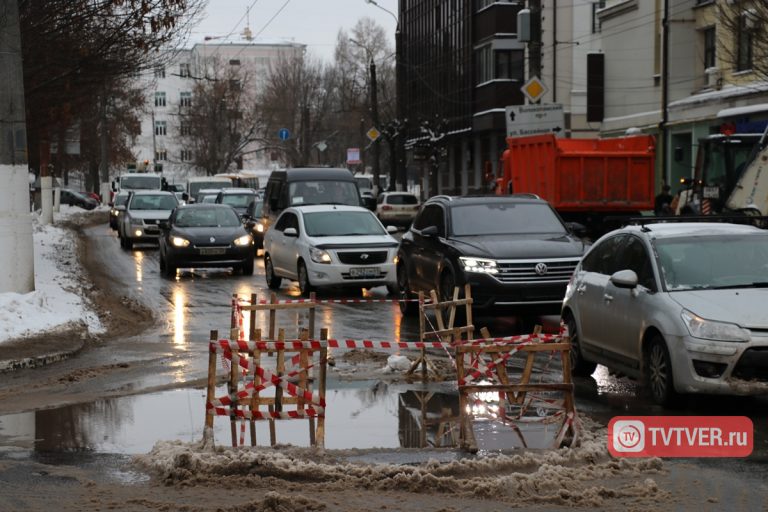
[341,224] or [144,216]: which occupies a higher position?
[341,224]

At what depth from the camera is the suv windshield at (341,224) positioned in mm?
22641

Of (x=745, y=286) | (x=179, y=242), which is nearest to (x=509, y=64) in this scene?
(x=179, y=242)

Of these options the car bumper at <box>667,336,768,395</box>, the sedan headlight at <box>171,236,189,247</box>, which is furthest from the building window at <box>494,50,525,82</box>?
the car bumper at <box>667,336,768,395</box>

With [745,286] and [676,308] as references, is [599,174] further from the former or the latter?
[676,308]

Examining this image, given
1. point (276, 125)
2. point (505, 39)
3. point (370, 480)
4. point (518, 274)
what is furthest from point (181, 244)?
point (276, 125)

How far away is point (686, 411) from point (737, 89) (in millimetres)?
29469

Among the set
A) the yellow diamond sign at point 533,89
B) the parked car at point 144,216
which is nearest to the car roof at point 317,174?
the yellow diamond sign at point 533,89

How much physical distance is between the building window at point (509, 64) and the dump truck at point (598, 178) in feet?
89.4

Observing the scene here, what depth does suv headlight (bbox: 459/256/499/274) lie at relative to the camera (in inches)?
630

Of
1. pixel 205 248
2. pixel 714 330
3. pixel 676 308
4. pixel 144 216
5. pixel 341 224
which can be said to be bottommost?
pixel 205 248

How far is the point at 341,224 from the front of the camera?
22875mm

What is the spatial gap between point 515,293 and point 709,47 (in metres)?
29.3

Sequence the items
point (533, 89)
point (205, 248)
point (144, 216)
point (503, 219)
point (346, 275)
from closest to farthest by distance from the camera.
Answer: point (503, 219)
point (346, 275)
point (205, 248)
point (533, 89)
point (144, 216)

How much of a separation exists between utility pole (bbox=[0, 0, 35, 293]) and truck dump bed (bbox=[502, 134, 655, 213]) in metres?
16.3
